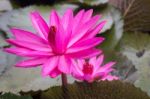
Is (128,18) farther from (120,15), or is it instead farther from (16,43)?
(16,43)

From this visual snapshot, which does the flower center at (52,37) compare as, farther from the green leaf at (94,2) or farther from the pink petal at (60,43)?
the green leaf at (94,2)

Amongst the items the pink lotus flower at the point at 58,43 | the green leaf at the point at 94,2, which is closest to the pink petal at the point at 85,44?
the pink lotus flower at the point at 58,43

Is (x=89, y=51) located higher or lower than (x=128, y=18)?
higher

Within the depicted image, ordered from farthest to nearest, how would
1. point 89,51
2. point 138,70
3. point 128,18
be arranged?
point 128,18 < point 138,70 < point 89,51

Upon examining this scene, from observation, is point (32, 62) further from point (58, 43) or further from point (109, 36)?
point (109, 36)

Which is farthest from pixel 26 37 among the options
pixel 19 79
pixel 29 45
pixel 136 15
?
pixel 136 15

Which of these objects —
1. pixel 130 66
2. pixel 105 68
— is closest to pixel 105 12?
pixel 130 66

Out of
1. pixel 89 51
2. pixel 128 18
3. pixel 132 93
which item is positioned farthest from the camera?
pixel 128 18

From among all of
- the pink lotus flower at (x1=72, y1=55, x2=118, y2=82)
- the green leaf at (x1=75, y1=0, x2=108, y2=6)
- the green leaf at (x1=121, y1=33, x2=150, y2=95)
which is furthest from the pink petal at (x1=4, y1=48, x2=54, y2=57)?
the green leaf at (x1=75, y1=0, x2=108, y2=6)
